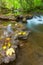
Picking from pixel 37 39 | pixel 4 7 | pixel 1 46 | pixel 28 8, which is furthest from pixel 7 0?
pixel 1 46

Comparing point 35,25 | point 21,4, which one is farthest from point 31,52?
point 21,4

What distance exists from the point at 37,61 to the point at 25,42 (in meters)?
3.09

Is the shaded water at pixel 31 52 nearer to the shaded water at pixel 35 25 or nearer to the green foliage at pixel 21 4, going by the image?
the shaded water at pixel 35 25

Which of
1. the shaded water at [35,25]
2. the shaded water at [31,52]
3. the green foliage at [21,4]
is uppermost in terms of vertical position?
the shaded water at [31,52]

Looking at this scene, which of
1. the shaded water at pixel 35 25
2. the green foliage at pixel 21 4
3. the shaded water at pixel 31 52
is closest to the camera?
the shaded water at pixel 31 52

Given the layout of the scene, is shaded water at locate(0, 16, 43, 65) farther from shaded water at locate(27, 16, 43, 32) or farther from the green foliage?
the green foliage

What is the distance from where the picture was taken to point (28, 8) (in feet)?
93.7

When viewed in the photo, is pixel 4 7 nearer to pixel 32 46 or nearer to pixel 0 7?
pixel 0 7

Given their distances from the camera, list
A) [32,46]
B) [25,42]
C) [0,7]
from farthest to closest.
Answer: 1. [0,7]
2. [25,42]
3. [32,46]

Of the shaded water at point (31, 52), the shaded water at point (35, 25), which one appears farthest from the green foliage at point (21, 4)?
the shaded water at point (31, 52)

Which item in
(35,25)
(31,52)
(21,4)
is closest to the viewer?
(31,52)

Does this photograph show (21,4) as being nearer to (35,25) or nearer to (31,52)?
(35,25)

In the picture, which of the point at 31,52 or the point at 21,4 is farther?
the point at 21,4

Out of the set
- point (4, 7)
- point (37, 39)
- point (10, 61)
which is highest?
point (10, 61)
